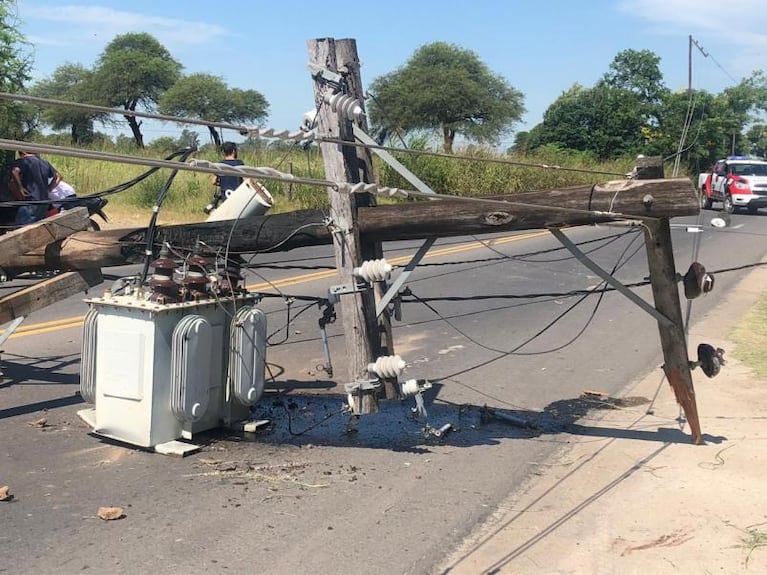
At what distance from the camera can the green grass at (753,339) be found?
357 inches

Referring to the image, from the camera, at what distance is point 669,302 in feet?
20.0

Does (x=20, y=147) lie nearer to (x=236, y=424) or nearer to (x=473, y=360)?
(x=236, y=424)

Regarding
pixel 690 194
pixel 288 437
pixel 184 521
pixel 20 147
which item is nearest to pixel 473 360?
pixel 288 437

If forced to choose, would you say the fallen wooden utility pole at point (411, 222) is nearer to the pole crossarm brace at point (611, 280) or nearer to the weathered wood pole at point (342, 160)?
the weathered wood pole at point (342, 160)

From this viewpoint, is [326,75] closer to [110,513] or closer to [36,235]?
[36,235]

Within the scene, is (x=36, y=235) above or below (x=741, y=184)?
below

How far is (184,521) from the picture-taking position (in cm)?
480

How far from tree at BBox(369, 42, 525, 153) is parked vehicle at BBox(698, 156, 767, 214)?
75.6 ft

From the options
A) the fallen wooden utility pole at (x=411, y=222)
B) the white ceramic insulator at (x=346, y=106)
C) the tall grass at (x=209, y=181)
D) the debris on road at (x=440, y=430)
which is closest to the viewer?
the fallen wooden utility pole at (x=411, y=222)

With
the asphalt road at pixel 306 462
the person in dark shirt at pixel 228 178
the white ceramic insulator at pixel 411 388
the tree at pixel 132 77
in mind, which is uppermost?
the tree at pixel 132 77

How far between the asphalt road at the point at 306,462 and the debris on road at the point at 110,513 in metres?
0.05

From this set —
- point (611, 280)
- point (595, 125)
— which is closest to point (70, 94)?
point (595, 125)

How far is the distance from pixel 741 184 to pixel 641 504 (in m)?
31.6

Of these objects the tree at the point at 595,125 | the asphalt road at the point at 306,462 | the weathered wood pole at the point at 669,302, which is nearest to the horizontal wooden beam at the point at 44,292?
the asphalt road at the point at 306,462
